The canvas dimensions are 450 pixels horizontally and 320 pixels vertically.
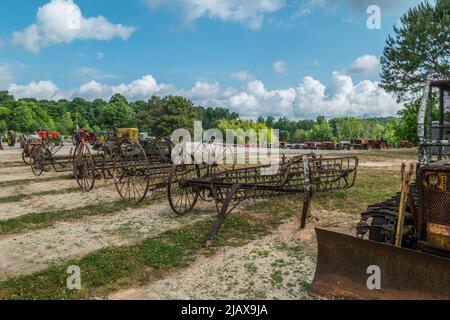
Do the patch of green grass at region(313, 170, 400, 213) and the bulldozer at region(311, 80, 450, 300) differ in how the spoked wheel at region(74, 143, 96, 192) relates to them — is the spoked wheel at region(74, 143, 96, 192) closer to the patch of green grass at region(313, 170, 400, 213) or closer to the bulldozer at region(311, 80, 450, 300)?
the patch of green grass at region(313, 170, 400, 213)

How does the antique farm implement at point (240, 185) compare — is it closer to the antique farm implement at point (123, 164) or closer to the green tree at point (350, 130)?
the antique farm implement at point (123, 164)

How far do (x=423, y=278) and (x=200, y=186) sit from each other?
4.71 meters

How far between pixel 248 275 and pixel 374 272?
1556 mm

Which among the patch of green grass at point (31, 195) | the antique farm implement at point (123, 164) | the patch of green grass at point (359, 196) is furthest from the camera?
the antique farm implement at point (123, 164)

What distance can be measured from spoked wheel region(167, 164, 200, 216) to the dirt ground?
0.32 meters

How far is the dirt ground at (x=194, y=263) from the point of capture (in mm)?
4211

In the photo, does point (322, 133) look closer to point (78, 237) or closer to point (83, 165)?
point (83, 165)

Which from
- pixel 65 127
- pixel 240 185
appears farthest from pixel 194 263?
pixel 65 127

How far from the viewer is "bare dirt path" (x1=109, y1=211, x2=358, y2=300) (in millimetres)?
4090

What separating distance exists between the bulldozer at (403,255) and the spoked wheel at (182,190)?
402 centimetres

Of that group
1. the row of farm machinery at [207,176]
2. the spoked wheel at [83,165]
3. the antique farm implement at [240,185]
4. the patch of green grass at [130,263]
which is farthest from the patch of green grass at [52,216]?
the spoked wheel at [83,165]

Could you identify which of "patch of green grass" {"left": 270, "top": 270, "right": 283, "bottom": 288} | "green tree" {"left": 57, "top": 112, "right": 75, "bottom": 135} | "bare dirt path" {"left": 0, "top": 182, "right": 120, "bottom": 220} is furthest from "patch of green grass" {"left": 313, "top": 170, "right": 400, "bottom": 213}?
"green tree" {"left": 57, "top": 112, "right": 75, "bottom": 135}

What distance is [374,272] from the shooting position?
377 cm
